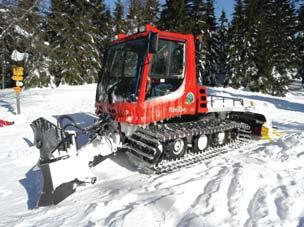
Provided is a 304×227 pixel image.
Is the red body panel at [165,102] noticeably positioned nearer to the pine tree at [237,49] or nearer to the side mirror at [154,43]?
the side mirror at [154,43]

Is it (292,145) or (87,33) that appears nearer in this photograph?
(292,145)

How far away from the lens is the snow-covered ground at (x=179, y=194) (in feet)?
15.5

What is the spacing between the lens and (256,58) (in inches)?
1320

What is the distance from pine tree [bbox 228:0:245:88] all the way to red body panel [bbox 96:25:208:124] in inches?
1093

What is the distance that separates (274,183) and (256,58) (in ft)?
97.4

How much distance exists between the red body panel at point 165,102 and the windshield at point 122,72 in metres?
0.14

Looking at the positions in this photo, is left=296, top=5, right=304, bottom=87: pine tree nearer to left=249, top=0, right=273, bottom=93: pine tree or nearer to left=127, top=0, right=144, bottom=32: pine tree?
left=249, top=0, right=273, bottom=93: pine tree

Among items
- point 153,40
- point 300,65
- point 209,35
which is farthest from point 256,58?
point 153,40

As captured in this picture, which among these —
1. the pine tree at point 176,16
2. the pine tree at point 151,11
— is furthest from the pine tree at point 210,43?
the pine tree at point 151,11

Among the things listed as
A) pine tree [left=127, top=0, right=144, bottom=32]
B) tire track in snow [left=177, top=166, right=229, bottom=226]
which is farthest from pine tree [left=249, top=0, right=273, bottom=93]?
tire track in snow [left=177, top=166, right=229, bottom=226]

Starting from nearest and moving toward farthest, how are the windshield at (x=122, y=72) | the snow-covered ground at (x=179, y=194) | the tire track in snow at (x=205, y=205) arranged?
the tire track in snow at (x=205, y=205)
the snow-covered ground at (x=179, y=194)
the windshield at (x=122, y=72)

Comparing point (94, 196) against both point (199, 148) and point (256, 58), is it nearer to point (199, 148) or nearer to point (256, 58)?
point (199, 148)

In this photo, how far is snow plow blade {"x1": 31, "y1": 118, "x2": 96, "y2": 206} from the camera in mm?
5633

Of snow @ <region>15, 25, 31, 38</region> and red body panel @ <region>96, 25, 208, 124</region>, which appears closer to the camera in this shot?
red body panel @ <region>96, 25, 208, 124</region>
